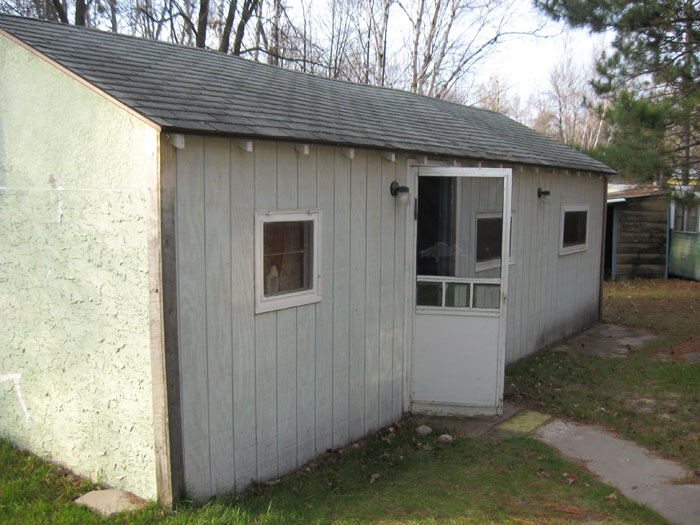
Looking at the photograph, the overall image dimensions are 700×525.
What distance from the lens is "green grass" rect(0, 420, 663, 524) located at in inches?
167

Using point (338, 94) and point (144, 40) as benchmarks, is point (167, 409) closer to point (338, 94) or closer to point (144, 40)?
point (144, 40)

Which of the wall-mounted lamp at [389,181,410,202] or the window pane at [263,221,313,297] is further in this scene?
the wall-mounted lamp at [389,181,410,202]

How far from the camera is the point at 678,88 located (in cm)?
A: 1155

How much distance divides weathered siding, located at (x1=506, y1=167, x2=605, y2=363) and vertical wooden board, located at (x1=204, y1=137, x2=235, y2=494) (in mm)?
5047

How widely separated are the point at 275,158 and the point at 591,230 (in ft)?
27.6

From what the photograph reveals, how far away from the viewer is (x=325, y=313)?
18.4ft

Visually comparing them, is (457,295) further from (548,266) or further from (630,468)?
(548,266)

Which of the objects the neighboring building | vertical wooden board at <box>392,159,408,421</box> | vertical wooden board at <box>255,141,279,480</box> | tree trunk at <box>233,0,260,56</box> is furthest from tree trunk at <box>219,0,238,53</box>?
vertical wooden board at <box>255,141,279,480</box>

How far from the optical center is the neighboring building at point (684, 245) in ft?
55.8

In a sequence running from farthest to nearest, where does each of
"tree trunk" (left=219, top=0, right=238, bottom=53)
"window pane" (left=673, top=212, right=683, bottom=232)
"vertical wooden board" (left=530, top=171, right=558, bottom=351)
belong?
1. "tree trunk" (left=219, top=0, right=238, bottom=53)
2. "window pane" (left=673, top=212, right=683, bottom=232)
3. "vertical wooden board" (left=530, top=171, right=558, bottom=351)

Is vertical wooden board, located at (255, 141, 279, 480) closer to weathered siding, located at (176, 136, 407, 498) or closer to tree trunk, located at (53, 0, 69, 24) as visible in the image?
weathered siding, located at (176, 136, 407, 498)

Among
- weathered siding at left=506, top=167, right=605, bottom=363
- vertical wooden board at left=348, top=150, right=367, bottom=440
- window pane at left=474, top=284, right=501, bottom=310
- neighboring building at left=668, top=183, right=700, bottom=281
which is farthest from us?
neighboring building at left=668, top=183, right=700, bottom=281

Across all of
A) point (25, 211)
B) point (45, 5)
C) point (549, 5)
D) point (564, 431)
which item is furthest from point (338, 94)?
point (45, 5)

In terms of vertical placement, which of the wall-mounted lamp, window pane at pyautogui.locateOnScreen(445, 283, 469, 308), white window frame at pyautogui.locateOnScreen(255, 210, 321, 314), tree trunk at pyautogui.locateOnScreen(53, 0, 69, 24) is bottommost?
window pane at pyautogui.locateOnScreen(445, 283, 469, 308)
